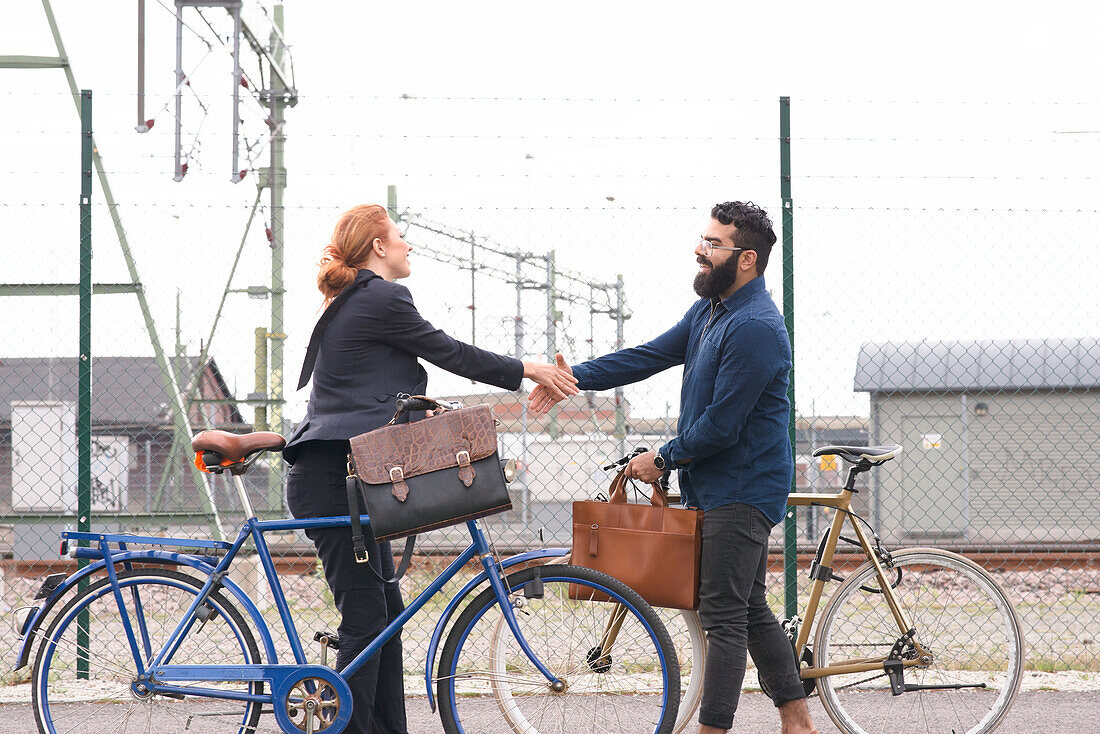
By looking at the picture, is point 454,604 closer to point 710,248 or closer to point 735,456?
point 735,456

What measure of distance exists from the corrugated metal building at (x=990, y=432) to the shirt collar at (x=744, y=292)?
915 cm

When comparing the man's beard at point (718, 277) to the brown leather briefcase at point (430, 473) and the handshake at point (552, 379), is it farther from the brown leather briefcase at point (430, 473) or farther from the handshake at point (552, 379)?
the brown leather briefcase at point (430, 473)

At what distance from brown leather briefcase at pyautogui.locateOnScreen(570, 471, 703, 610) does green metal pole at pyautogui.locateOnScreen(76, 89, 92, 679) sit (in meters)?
2.70

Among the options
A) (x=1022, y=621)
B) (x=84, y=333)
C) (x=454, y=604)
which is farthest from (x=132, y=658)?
(x=1022, y=621)

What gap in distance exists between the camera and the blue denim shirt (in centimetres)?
327

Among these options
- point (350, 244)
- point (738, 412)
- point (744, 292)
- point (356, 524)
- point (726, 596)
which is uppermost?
point (350, 244)

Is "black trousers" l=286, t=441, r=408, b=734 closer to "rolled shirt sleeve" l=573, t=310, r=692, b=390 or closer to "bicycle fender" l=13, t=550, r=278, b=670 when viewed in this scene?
"bicycle fender" l=13, t=550, r=278, b=670

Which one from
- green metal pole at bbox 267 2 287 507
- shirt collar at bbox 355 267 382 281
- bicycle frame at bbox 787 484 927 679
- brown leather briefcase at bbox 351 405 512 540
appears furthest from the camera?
green metal pole at bbox 267 2 287 507

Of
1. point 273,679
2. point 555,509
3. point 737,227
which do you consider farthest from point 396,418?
point 555,509

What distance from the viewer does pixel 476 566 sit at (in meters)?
3.53

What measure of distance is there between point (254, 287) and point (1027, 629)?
6164mm

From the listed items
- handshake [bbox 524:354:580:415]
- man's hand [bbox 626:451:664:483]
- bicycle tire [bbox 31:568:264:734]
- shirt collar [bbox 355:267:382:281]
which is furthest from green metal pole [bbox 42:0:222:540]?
man's hand [bbox 626:451:664:483]

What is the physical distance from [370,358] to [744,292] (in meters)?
1.31

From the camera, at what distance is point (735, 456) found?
337 centimetres
